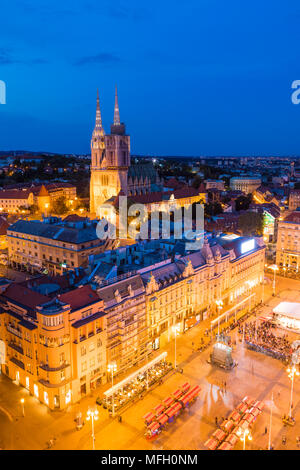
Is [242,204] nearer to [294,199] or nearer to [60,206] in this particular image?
[294,199]

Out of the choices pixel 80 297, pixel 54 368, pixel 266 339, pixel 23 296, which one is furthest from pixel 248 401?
pixel 23 296

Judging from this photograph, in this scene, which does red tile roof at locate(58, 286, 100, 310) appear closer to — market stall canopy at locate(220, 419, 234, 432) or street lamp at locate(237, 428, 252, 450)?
market stall canopy at locate(220, 419, 234, 432)

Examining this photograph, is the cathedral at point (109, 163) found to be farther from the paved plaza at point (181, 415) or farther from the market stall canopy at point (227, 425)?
the market stall canopy at point (227, 425)

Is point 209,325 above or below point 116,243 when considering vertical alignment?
below

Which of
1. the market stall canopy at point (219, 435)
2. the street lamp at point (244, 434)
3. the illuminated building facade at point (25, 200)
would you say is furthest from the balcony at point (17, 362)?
the illuminated building facade at point (25, 200)
